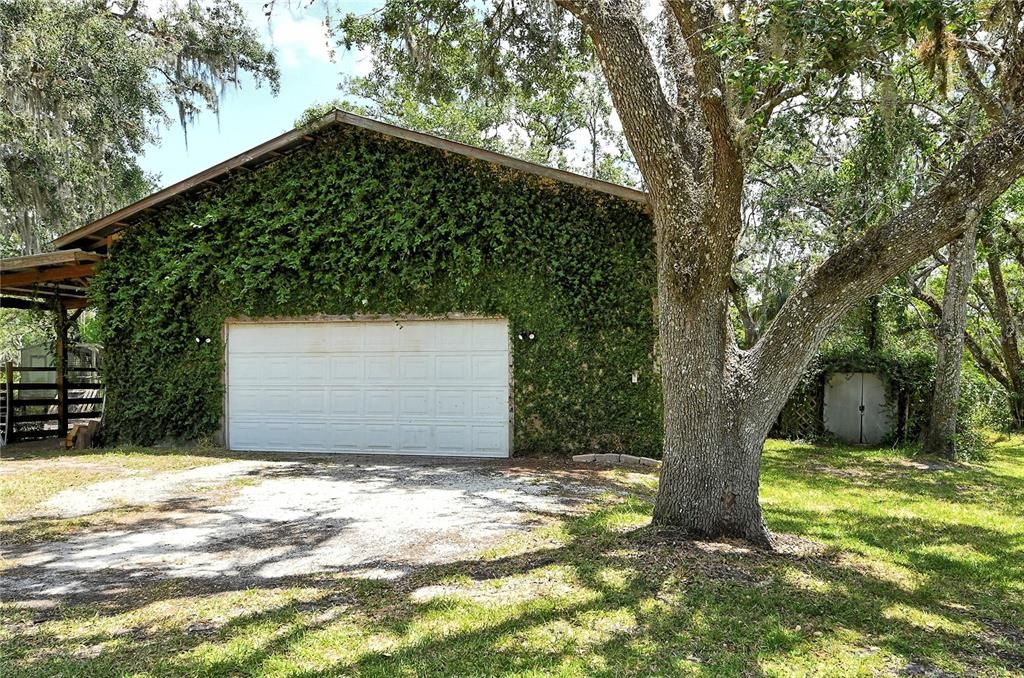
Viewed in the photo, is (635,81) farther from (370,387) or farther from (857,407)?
(857,407)

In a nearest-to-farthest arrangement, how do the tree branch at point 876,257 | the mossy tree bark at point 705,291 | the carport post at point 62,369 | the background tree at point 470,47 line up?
the tree branch at point 876,257, the mossy tree bark at point 705,291, the background tree at point 470,47, the carport post at point 62,369

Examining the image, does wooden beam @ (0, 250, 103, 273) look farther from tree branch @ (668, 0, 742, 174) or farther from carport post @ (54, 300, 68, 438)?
tree branch @ (668, 0, 742, 174)

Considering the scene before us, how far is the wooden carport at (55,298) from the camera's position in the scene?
10.5 m

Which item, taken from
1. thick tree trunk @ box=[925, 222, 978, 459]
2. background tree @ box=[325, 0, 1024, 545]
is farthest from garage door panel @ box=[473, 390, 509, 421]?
thick tree trunk @ box=[925, 222, 978, 459]

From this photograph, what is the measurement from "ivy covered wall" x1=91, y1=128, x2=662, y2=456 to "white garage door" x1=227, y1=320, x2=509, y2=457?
0.27 metres

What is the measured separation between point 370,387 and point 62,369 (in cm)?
607

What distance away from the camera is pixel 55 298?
12.3 metres

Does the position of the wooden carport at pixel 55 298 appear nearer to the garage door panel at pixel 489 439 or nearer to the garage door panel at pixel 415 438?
the garage door panel at pixel 415 438

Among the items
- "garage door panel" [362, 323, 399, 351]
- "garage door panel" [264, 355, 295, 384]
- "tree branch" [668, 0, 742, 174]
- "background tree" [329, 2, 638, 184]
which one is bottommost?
"garage door panel" [264, 355, 295, 384]

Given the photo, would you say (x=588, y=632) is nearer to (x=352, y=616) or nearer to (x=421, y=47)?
(x=352, y=616)

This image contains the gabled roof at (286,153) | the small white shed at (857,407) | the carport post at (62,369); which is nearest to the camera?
the gabled roof at (286,153)

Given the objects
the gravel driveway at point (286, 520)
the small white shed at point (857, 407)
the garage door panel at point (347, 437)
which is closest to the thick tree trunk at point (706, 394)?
the gravel driveway at point (286, 520)

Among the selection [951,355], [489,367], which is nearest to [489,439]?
[489,367]

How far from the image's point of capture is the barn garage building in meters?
9.35
